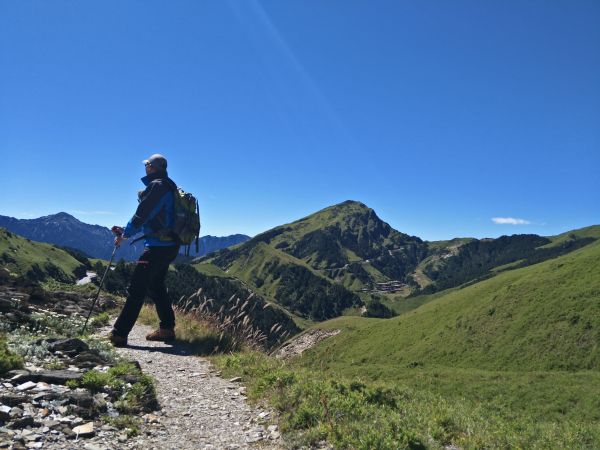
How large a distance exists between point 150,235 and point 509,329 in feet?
178

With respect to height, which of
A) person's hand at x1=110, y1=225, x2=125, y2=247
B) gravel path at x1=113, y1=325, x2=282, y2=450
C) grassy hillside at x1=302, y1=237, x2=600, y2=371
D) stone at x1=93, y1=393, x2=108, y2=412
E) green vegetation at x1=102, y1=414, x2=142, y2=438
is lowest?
grassy hillside at x1=302, y1=237, x2=600, y2=371

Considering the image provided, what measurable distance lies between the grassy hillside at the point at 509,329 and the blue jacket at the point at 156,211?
103 feet

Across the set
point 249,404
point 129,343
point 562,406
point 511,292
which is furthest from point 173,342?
point 511,292

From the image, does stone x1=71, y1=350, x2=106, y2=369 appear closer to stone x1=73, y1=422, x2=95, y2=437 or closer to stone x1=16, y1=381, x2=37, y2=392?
stone x1=16, y1=381, x2=37, y2=392

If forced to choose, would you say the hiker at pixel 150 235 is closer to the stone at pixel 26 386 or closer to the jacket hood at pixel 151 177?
the jacket hood at pixel 151 177

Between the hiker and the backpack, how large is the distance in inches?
4.8

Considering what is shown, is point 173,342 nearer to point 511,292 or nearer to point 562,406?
point 562,406

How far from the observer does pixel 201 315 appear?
15125 mm

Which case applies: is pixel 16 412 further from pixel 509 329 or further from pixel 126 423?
pixel 509 329

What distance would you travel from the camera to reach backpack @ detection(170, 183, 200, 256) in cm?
1162

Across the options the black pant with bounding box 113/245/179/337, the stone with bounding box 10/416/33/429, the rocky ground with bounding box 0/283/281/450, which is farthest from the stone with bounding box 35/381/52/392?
the black pant with bounding box 113/245/179/337

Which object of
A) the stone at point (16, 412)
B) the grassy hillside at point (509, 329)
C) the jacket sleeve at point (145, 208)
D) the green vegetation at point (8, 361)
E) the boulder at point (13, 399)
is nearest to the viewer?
the stone at point (16, 412)

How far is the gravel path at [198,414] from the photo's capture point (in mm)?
5945

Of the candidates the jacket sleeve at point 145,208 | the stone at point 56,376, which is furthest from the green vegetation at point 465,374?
the jacket sleeve at point 145,208
